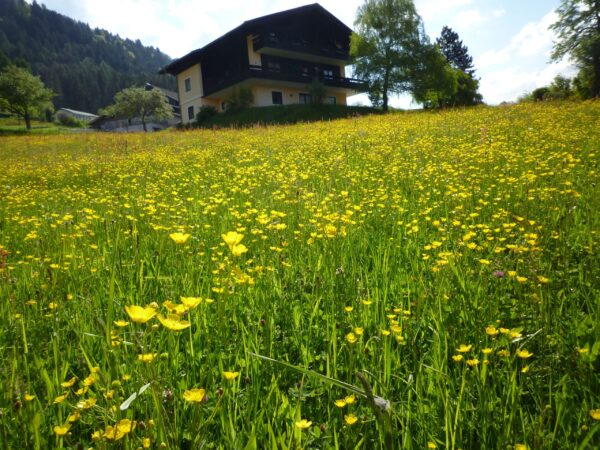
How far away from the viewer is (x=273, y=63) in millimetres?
33719

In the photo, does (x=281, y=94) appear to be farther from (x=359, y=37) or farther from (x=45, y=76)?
(x=45, y=76)

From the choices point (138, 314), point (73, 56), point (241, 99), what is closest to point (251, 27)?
point (241, 99)

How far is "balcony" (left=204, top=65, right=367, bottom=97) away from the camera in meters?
30.5

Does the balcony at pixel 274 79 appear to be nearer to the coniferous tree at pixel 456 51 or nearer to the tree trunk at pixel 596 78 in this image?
the tree trunk at pixel 596 78

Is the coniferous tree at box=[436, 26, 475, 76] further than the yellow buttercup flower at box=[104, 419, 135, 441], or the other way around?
the coniferous tree at box=[436, 26, 475, 76]

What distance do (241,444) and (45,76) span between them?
449ft

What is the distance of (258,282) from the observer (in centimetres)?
211

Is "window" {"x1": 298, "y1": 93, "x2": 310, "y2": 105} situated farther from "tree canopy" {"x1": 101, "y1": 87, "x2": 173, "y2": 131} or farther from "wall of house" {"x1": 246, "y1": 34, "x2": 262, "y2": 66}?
"tree canopy" {"x1": 101, "y1": 87, "x2": 173, "y2": 131}

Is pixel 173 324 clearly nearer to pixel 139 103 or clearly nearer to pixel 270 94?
pixel 270 94

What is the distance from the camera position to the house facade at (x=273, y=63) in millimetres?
31703

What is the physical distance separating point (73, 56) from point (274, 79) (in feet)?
466

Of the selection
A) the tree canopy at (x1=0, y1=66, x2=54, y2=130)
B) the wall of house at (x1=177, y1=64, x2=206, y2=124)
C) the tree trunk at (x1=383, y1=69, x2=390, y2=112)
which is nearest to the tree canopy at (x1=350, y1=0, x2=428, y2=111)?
the tree trunk at (x1=383, y1=69, x2=390, y2=112)

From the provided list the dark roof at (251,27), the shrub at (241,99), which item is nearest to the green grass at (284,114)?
the shrub at (241,99)

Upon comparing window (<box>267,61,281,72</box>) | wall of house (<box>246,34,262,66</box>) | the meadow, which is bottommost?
the meadow
